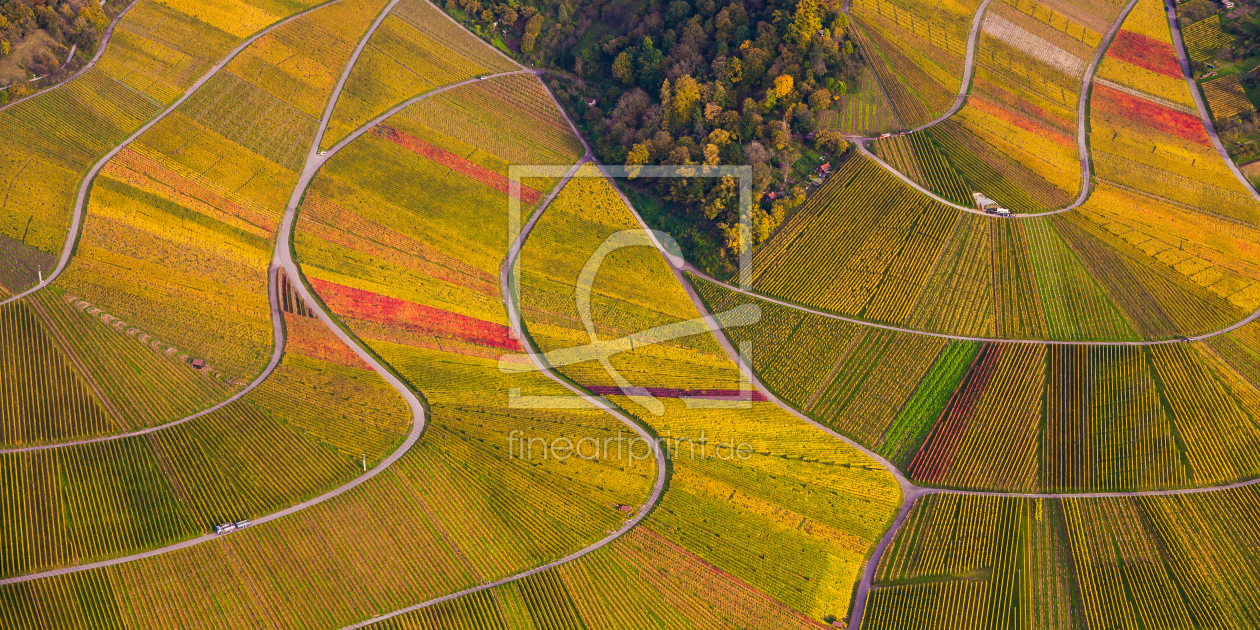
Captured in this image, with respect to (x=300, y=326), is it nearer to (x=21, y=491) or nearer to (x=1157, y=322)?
(x=21, y=491)

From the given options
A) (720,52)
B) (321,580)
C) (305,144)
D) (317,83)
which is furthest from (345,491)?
(720,52)

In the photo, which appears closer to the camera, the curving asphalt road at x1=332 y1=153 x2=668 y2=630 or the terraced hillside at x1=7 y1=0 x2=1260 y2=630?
the curving asphalt road at x1=332 y1=153 x2=668 y2=630

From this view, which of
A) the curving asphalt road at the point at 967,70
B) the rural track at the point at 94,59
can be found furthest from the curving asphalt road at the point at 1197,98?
the rural track at the point at 94,59

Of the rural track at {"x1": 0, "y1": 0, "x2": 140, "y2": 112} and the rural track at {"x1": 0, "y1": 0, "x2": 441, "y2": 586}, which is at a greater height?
the rural track at {"x1": 0, "y1": 0, "x2": 140, "y2": 112}

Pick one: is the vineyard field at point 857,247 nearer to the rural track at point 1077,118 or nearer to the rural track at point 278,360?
the rural track at point 1077,118

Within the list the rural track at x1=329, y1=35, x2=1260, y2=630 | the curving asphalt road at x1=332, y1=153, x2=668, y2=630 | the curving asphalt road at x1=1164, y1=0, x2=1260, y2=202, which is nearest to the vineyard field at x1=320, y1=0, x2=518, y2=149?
the rural track at x1=329, y1=35, x2=1260, y2=630

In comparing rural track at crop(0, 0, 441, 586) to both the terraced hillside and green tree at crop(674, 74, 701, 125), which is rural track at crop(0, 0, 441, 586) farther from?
green tree at crop(674, 74, 701, 125)

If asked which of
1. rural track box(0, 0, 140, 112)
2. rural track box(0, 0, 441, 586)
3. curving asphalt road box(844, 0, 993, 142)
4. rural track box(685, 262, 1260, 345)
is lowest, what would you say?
rural track box(0, 0, 441, 586)
